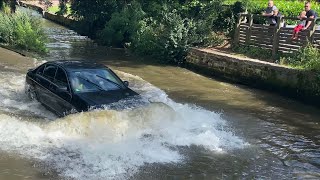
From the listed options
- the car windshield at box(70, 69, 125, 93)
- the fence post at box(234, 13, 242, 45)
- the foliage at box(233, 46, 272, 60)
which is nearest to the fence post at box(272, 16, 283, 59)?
the foliage at box(233, 46, 272, 60)

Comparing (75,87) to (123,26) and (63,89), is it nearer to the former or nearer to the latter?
(63,89)

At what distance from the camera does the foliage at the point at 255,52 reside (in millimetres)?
Result: 18495

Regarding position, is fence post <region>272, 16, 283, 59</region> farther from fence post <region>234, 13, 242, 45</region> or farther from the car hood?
the car hood

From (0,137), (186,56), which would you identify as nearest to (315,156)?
(0,137)

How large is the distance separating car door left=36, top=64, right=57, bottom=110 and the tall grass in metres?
12.7

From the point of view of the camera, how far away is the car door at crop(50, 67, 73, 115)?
10406 millimetres

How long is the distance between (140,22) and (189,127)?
671 inches

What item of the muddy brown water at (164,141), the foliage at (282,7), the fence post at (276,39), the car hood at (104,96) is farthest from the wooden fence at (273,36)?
the car hood at (104,96)

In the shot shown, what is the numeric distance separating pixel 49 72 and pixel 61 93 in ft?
4.51

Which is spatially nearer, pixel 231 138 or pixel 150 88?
pixel 231 138

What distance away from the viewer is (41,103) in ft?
39.3

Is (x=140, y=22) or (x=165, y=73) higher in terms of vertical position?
(x=140, y=22)

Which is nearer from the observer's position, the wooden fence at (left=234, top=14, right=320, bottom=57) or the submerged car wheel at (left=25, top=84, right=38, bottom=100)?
the submerged car wheel at (left=25, top=84, right=38, bottom=100)

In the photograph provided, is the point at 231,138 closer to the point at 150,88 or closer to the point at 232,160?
the point at 232,160
